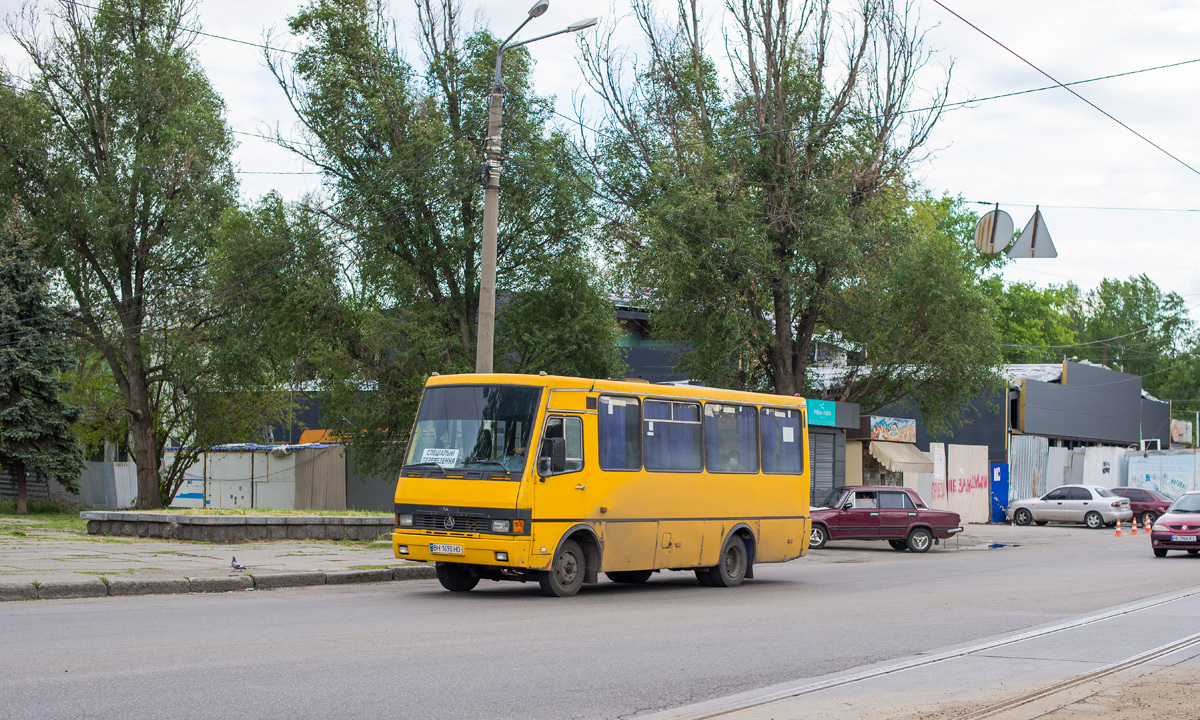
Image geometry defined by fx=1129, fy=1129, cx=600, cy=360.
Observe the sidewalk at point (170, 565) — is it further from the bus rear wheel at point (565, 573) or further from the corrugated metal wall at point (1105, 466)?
the corrugated metal wall at point (1105, 466)

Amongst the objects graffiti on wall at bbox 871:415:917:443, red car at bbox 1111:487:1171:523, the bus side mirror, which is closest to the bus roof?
the bus side mirror

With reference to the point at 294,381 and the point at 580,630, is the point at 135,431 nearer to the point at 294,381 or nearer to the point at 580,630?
the point at 294,381

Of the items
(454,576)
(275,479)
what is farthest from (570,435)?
(275,479)

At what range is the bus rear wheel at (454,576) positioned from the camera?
15.1m

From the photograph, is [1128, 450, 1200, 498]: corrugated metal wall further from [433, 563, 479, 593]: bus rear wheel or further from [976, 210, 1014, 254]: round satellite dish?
[433, 563, 479, 593]: bus rear wheel

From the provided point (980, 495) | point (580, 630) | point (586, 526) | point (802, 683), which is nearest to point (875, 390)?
point (980, 495)

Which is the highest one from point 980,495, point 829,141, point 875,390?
point 829,141

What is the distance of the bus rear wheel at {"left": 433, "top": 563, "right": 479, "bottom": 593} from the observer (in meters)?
15.1

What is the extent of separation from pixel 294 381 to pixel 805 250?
14566 millimetres

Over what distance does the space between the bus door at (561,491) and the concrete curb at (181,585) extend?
3344 mm

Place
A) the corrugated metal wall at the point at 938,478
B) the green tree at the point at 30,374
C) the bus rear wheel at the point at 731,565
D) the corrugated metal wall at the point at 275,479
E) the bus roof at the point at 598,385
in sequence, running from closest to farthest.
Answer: the bus roof at the point at 598,385, the bus rear wheel at the point at 731,565, the green tree at the point at 30,374, the corrugated metal wall at the point at 938,478, the corrugated metal wall at the point at 275,479

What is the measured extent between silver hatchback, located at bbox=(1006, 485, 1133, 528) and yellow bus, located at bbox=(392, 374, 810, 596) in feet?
92.5

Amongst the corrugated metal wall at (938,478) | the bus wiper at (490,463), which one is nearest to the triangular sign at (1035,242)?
the bus wiper at (490,463)

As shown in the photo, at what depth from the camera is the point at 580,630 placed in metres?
11.0
